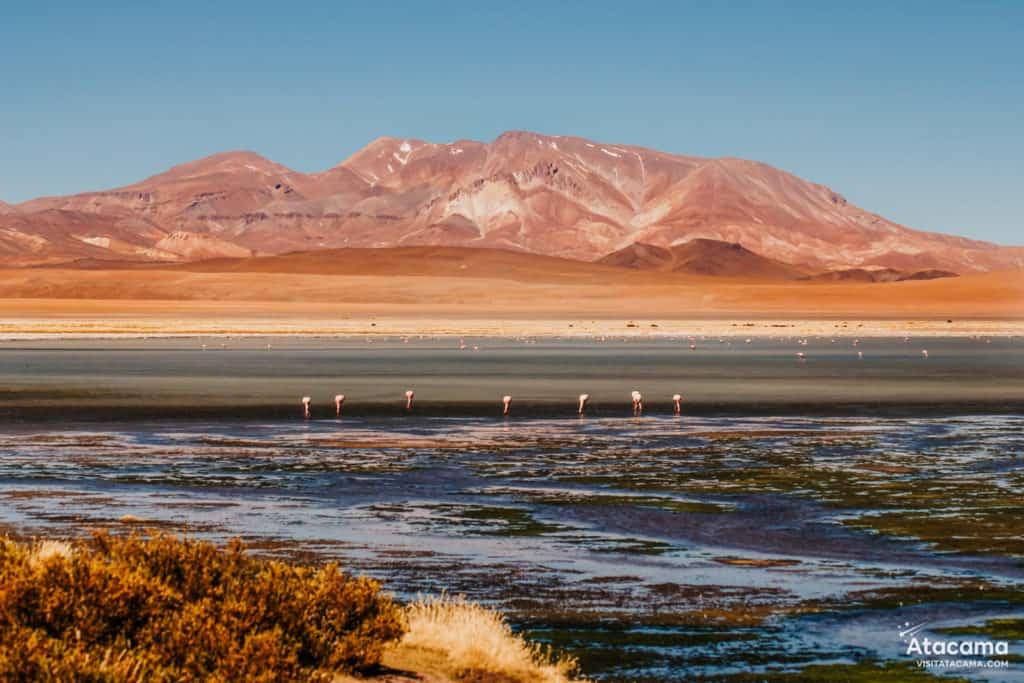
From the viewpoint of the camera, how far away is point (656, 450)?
24.9 meters

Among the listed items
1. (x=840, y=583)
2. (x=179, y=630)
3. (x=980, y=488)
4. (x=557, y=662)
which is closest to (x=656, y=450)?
(x=980, y=488)

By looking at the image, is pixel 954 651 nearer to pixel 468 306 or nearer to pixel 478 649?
pixel 478 649

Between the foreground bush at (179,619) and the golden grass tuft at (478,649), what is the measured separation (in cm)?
48

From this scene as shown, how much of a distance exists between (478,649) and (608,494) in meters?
9.67

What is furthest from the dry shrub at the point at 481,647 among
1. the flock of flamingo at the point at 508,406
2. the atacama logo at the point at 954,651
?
the flock of flamingo at the point at 508,406

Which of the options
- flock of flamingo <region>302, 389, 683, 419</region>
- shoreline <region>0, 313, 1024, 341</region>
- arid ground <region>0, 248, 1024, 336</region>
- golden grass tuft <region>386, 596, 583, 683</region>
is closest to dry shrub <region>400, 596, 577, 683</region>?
golden grass tuft <region>386, 596, 583, 683</region>

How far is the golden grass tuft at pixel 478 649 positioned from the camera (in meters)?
9.77

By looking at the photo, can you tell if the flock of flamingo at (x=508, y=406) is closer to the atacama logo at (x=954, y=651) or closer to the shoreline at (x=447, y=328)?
the atacama logo at (x=954, y=651)

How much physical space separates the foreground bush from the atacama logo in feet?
12.6

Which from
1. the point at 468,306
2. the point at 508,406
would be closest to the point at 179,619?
the point at 508,406

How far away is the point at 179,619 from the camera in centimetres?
868

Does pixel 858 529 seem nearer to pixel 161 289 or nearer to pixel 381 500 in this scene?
pixel 381 500

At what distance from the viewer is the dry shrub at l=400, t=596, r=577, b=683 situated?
978 cm

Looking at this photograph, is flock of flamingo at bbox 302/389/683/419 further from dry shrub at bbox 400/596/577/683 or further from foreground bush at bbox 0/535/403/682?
foreground bush at bbox 0/535/403/682
